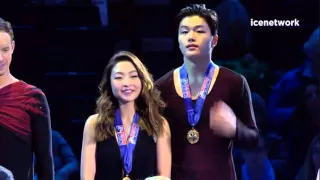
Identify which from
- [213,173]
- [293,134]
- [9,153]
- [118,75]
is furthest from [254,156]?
[9,153]

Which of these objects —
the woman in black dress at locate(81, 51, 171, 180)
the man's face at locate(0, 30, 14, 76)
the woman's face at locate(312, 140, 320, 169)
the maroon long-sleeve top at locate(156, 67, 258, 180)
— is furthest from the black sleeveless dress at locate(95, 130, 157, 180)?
the woman's face at locate(312, 140, 320, 169)

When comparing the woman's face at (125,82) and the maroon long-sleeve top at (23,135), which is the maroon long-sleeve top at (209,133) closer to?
the woman's face at (125,82)

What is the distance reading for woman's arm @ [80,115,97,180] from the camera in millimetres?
3197

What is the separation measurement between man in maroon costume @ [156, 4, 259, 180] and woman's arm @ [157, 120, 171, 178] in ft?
0.40

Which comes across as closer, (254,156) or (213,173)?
(213,173)

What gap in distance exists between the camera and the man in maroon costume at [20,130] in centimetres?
337

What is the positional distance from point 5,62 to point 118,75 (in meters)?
0.69

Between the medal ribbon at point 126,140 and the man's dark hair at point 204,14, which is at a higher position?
the man's dark hair at point 204,14

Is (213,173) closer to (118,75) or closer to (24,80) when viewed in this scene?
(118,75)

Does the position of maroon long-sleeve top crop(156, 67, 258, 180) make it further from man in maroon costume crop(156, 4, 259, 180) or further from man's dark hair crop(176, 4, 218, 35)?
man's dark hair crop(176, 4, 218, 35)

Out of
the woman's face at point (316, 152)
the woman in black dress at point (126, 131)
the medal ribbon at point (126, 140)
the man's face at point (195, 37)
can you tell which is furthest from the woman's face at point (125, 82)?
the woman's face at point (316, 152)

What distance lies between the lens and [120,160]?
126 inches

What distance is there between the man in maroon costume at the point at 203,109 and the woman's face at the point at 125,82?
24cm

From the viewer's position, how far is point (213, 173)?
10.9 feet
